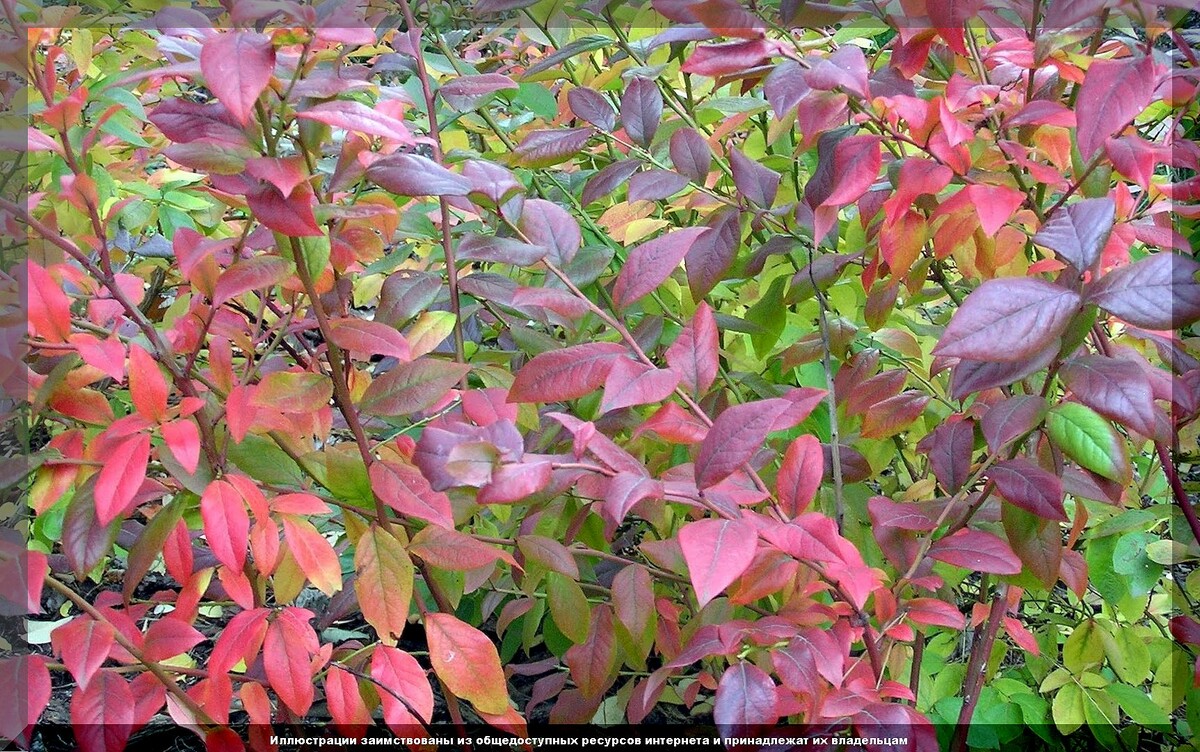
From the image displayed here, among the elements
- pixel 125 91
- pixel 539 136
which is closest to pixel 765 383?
pixel 539 136

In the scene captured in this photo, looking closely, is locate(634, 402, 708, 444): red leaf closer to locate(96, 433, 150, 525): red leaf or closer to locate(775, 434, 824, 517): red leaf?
locate(775, 434, 824, 517): red leaf

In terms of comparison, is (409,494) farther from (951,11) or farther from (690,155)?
(951,11)

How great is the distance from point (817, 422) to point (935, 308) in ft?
2.33

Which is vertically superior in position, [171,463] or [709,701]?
[171,463]

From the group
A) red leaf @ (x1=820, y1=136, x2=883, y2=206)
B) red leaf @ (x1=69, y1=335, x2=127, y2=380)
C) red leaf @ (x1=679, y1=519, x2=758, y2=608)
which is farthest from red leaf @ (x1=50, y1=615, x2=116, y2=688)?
red leaf @ (x1=820, y1=136, x2=883, y2=206)

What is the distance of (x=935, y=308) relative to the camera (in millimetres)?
1804

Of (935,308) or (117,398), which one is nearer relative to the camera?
(117,398)

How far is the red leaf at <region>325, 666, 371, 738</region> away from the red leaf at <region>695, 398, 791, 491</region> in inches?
16.5

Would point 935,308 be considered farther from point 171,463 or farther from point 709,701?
point 171,463

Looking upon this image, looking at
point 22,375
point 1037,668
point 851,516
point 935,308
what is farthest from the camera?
point 935,308

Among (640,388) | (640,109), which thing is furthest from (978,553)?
(640,109)

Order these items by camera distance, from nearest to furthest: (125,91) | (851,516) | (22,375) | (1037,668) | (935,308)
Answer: (22,375) < (851,516) < (1037,668) < (125,91) < (935,308)

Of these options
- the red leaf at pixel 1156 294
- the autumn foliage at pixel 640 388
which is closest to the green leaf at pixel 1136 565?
the autumn foliage at pixel 640 388

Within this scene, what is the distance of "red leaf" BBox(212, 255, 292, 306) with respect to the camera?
776mm
